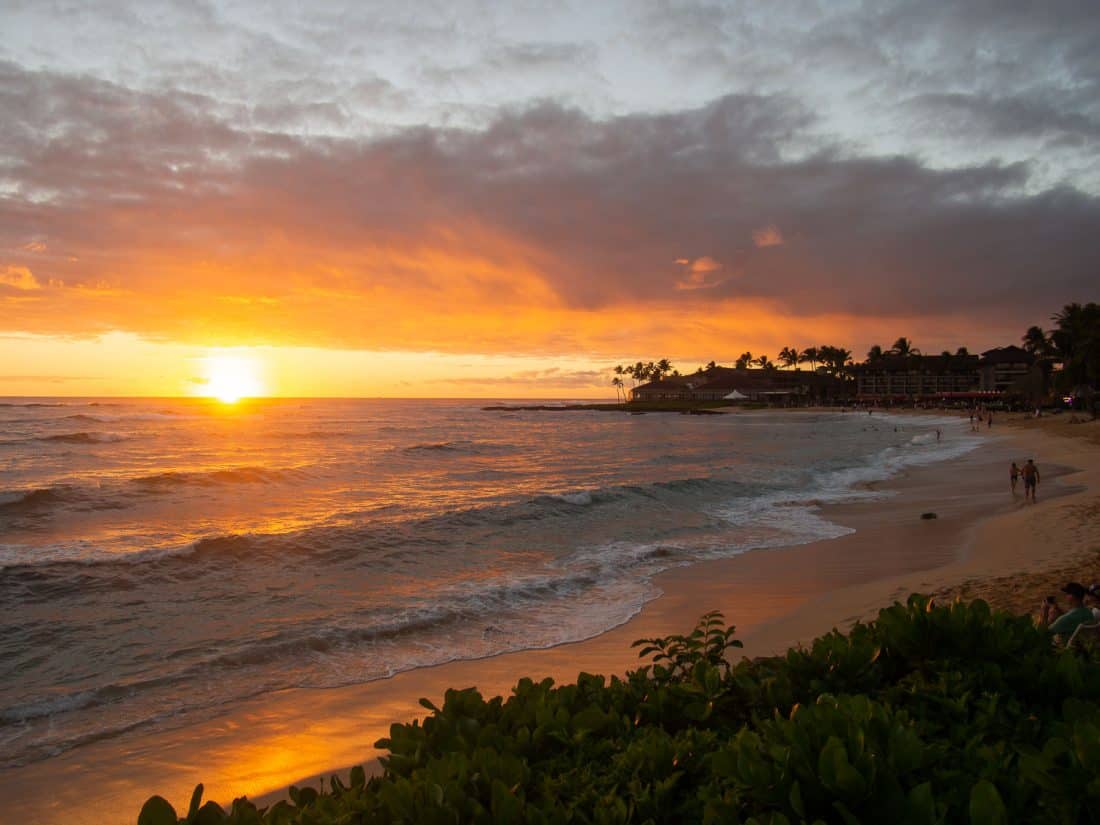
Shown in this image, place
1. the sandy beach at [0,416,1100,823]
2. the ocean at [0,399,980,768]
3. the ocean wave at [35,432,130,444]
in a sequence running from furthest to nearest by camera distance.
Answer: the ocean wave at [35,432,130,444], the ocean at [0,399,980,768], the sandy beach at [0,416,1100,823]

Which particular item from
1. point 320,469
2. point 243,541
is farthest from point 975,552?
point 320,469

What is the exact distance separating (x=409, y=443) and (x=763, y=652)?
50.4 meters

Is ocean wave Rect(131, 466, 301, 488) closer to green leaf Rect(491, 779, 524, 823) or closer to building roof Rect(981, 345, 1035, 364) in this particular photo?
green leaf Rect(491, 779, 524, 823)

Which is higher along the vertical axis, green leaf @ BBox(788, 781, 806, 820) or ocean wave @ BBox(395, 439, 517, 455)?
green leaf @ BBox(788, 781, 806, 820)

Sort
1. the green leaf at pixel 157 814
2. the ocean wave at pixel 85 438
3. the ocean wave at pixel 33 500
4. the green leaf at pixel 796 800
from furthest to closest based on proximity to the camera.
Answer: the ocean wave at pixel 85 438 < the ocean wave at pixel 33 500 < the green leaf at pixel 157 814 < the green leaf at pixel 796 800

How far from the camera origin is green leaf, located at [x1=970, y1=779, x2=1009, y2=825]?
213 centimetres

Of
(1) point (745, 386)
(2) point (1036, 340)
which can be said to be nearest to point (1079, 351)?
(2) point (1036, 340)

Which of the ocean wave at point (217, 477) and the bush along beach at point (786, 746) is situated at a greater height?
the bush along beach at point (786, 746)

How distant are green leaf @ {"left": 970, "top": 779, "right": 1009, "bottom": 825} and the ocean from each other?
342 inches

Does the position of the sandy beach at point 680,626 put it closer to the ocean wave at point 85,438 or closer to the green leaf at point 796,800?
the green leaf at point 796,800

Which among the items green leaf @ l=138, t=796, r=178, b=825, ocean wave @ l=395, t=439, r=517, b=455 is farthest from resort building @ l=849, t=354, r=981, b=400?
green leaf @ l=138, t=796, r=178, b=825

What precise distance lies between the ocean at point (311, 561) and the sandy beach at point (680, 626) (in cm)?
57

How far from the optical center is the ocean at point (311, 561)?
9.82 metres

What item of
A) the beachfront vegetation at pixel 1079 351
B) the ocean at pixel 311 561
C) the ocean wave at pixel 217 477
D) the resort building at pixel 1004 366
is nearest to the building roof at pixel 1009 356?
the resort building at pixel 1004 366
